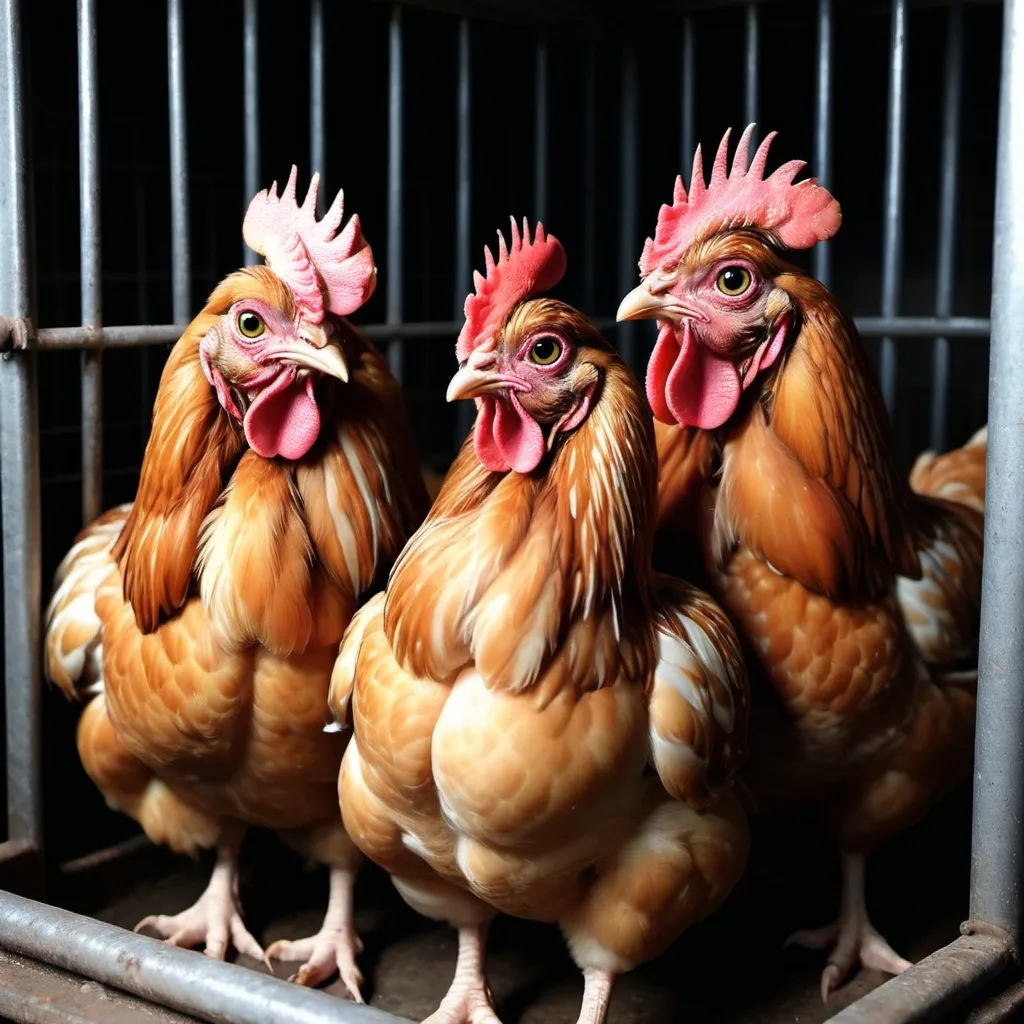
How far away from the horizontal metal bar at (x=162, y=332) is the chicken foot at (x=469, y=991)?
1.20 meters

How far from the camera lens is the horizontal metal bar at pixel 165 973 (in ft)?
5.94

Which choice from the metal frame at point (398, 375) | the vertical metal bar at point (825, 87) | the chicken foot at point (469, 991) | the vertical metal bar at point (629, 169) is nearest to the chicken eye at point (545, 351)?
the metal frame at point (398, 375)

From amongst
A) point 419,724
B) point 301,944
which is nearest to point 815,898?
point 301,944

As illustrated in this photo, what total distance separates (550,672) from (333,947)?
3.18ft

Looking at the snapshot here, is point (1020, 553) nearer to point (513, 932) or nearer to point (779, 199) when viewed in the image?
point (779, 199)

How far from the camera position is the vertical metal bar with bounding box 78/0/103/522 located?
8.36 ft

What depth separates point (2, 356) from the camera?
2514 millimetres

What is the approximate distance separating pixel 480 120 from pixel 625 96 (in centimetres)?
54

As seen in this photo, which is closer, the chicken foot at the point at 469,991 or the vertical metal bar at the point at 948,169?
the chicken foot at the point at 469,991

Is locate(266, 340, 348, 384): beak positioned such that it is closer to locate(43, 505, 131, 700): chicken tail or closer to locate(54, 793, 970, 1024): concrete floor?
locate(43, 505, 131, 700): chicken tail

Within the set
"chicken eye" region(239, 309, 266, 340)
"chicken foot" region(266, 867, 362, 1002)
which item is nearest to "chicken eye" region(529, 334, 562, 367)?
"chicken eye" region(239, 309, 266, 340)

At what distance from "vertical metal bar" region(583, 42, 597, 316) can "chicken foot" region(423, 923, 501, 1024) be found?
6.52 ft

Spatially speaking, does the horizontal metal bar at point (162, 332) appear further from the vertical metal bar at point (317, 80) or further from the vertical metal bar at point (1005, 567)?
the vertical metal bar at point (1005, 567)

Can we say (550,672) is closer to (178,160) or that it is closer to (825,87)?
(178,160)
